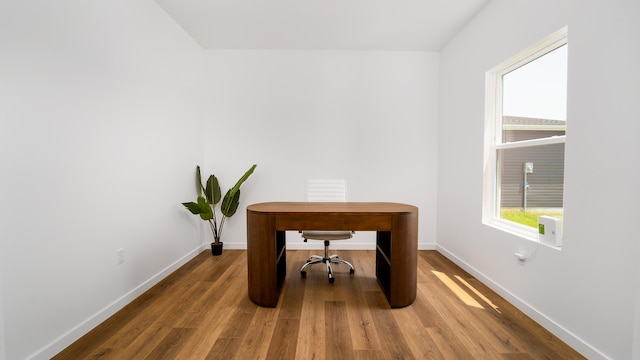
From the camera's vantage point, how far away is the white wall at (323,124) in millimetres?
3768

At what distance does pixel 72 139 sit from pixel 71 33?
72 centimetres

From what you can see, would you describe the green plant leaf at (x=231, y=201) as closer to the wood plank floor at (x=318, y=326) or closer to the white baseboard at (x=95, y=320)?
the white baseboard at (x=95, y=320)

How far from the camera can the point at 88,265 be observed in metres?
1.89

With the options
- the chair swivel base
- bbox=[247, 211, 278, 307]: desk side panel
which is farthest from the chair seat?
bbox=[247, 211, 278, 307]: desk side panel

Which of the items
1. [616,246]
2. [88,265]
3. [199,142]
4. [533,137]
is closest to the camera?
[616,246]

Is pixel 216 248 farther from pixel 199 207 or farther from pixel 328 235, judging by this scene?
pixel 328 235

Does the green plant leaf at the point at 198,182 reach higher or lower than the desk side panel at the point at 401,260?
higher

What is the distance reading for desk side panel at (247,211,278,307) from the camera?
87.2 inches

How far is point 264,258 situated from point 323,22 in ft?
8.67

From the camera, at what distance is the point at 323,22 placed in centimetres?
304

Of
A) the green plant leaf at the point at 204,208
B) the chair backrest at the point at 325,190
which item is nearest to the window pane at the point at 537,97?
the chair backrest at the point at 325,190

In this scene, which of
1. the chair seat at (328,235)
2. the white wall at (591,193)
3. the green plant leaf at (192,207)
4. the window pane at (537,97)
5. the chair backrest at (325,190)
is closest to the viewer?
the white wall at (591,193)

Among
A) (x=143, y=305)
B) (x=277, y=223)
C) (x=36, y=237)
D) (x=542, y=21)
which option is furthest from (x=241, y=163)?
(x=542, y=21)

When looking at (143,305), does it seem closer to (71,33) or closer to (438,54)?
(71,33)
